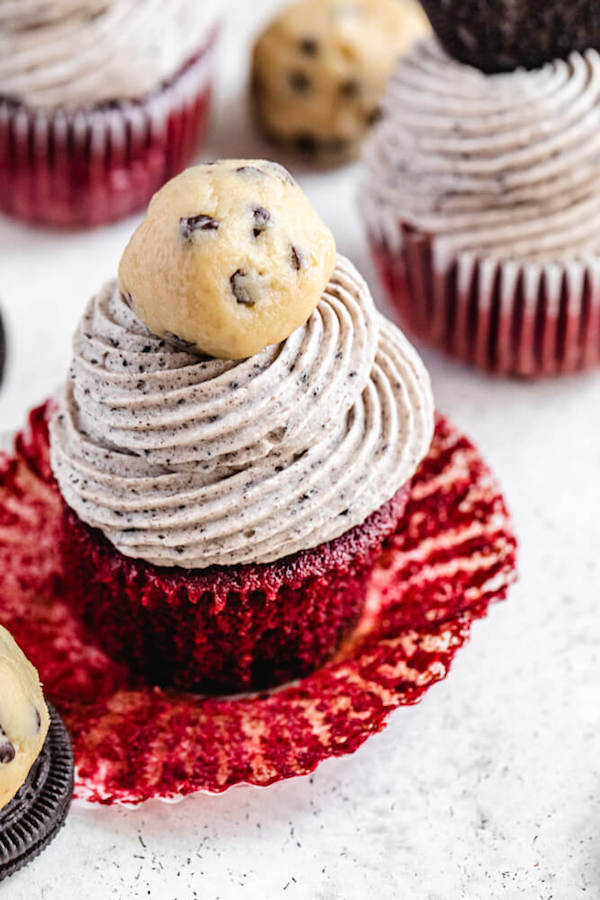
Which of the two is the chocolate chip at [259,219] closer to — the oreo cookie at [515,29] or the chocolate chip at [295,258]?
the chocolate chip at [295,258]

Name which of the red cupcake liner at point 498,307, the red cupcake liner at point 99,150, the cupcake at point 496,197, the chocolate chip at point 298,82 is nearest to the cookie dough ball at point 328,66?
the chocolate chip at point 298,82

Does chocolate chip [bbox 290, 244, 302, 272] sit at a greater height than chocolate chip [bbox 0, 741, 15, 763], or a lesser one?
greater

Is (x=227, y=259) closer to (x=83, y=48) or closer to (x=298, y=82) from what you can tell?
(x=83, y=48)

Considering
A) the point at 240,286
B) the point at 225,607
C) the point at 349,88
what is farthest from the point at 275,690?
the point at 349,88

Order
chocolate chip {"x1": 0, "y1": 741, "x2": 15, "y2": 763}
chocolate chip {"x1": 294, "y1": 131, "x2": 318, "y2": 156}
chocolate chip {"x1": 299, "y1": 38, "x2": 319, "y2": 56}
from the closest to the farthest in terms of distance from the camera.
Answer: chocolate chip {"x1": 0, "y1": 741, "x2": 15, "y2": 763}, chocolate chip {"x1": 299, "y1": 38, "x2": 319, "y2": 56}, chocolate chip {"x1": 294, "y1": 131, "x2": 318, "y2": 156}

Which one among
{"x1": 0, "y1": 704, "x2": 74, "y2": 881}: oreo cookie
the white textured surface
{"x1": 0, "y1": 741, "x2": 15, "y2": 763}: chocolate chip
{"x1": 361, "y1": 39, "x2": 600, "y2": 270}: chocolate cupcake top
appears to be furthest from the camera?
{"x1": 361, "y1": 39, "x2": 600, "y2": 270}: chocolate cupcake top

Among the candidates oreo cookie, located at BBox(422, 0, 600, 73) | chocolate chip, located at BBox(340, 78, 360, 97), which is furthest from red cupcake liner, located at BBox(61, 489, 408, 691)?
chocolate chip, located at BBox(340, 78, 360, 97)

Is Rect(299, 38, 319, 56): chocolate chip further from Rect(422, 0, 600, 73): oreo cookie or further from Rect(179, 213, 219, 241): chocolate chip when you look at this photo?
Rect(179, 213, 219, 241): chocolate chip
